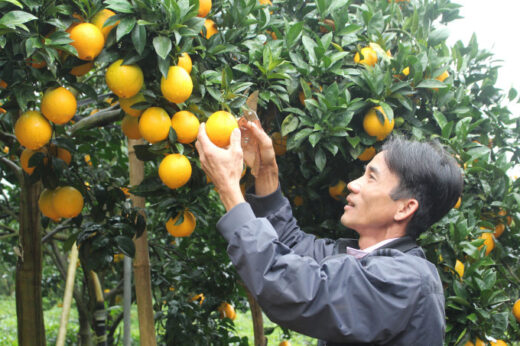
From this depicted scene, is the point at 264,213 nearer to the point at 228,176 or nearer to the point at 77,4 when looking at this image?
the point at 228,176

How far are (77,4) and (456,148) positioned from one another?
4.82 ft

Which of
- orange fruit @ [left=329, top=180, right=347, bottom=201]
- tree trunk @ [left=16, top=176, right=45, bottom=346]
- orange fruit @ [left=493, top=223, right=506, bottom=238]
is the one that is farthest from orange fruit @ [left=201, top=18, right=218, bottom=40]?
orange fruit @ [left=493, top=223, right=506, bottom=238]

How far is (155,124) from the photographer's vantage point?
1.44 metres

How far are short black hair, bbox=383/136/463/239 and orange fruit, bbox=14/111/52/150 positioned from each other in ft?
3.32

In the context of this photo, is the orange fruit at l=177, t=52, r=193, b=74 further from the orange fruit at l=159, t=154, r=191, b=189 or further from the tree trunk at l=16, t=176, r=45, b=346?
the tree trunk at l=16, t=176, r=45, b=346

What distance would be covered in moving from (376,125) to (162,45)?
0.89m

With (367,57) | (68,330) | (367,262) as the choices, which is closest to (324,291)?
(367,262)

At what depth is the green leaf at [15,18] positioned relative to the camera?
3.67ft

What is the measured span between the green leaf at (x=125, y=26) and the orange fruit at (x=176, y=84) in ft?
0.48

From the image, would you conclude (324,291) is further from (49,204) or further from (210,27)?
(49,204)

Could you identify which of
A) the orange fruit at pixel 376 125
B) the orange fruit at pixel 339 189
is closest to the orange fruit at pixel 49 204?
the orange fruit at pixel 339 189

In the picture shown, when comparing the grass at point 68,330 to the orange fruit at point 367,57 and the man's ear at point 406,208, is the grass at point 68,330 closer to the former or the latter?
the orange fruit at point 367,57

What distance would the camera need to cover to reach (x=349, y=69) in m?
1.85

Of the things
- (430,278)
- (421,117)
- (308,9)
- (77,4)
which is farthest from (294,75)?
(430,278)
